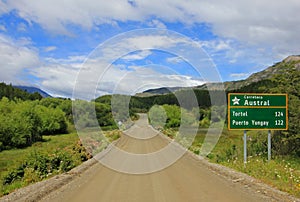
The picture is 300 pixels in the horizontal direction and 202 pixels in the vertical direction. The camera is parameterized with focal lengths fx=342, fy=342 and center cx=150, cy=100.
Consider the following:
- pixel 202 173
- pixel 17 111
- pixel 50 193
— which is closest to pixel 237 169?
pixel 202 173

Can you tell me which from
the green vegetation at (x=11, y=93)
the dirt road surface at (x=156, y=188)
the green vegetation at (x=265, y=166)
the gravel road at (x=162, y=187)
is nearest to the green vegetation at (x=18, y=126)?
the green vegetation at (x=265, y=166)

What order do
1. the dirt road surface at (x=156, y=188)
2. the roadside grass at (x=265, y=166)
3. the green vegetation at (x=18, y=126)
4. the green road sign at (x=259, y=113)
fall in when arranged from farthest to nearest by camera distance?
1. the green vegetation at (x=18, y=126)
2. the green road sign at (x=259, y=113)
3. the roadside grass at (x=265, y=166)
4. the dirt road surface at (x=156, y=188)

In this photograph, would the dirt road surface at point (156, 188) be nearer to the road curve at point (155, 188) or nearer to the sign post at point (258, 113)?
the road curve at point (155, 188)

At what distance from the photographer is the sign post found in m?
16.6

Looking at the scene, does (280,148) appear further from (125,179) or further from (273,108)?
(125,179)

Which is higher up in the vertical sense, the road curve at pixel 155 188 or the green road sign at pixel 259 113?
the green road sign at pixel 259 113

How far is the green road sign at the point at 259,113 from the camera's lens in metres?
16.6

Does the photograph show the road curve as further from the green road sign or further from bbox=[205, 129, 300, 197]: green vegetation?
the green road sign

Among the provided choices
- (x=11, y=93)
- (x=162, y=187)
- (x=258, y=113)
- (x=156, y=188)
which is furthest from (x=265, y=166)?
(x=11, y=93)

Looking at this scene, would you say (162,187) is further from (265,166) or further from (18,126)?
(18,126)

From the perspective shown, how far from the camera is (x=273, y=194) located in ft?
32.3

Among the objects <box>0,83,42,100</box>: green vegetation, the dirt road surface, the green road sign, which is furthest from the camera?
<box>0,83,42,100</box>: green vegetation

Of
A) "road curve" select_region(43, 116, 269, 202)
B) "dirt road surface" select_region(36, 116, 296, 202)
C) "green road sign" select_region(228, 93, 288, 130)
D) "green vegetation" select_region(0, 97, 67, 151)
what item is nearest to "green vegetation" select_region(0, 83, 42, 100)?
"green vegetation" select_region(0, 97, 67, 151)

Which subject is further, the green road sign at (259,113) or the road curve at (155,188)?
the green road sign at (259,113)
